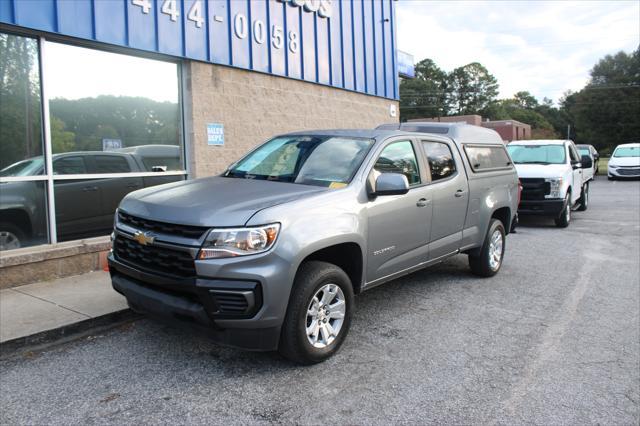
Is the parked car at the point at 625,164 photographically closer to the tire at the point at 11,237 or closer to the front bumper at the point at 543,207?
the front bumper at the point at 543,207

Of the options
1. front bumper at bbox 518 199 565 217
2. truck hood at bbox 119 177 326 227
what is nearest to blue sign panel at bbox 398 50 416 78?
front bumper at bbox 518 199 565 217

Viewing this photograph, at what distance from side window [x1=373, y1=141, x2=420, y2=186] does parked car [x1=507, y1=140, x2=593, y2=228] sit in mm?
7044

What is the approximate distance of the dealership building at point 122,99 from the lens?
6.35 m

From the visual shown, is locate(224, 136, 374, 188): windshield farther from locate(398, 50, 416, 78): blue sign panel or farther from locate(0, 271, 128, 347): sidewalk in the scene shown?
locate(398, 50, 416, 78): blue sign panel

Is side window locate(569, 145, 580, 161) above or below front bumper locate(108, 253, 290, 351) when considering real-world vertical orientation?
above

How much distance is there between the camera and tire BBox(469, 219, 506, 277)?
22.0 ft

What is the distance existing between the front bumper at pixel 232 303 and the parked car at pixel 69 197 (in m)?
3.58

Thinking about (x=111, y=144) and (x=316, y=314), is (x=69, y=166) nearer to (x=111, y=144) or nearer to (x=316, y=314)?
(x=111, y=144)

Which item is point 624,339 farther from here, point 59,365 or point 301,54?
point 301,54

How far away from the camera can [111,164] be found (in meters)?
7.39

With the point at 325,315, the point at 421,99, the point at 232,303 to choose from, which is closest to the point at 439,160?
the point at 325,315

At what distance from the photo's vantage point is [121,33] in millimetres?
7219

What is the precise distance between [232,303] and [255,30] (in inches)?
274

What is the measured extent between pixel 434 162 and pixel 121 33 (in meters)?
4.63
